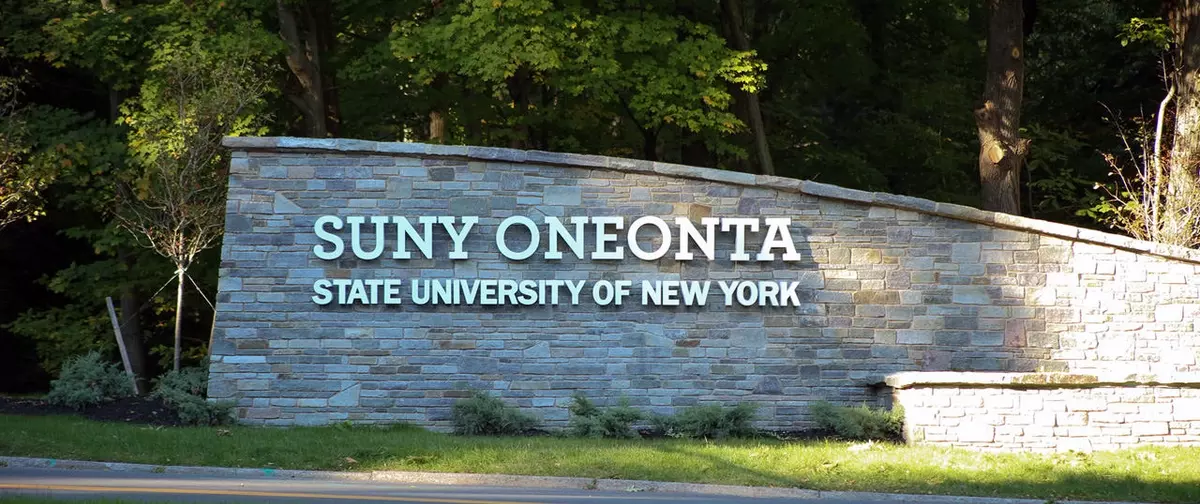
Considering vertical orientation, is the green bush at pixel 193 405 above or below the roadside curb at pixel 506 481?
above

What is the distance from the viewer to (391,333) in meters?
16.0

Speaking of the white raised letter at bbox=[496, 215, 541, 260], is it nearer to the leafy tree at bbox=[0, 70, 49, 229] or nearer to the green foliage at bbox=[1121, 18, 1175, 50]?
the leafy tree at bbox=[0, 70, 49, 229]

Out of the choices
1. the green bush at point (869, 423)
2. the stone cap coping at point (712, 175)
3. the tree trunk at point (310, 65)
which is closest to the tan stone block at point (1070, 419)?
the green bush at point (869, 423)

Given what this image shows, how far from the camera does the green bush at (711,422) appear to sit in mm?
15125

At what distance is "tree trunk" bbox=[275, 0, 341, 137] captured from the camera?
23969 millimetres

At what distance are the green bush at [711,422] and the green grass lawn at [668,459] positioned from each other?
54 centimetres

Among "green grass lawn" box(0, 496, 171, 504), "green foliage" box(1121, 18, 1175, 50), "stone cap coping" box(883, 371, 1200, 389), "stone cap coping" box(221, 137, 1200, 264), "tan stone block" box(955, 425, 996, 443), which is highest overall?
"green foliage" box(1121, 18, 1175, 50)

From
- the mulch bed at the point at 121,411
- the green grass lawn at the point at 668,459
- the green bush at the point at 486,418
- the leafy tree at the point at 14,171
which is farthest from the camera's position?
the leafy tree at the point at 14,171

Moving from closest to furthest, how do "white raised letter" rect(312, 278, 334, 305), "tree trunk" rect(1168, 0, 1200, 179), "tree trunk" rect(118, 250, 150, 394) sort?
1. "white raised letter" rect(312, 278, 334, 305)
2. "tree trunk" rect(1168, 0, 1200, 179)
3. "tree trunk" rect(118, 250, 150, 394)

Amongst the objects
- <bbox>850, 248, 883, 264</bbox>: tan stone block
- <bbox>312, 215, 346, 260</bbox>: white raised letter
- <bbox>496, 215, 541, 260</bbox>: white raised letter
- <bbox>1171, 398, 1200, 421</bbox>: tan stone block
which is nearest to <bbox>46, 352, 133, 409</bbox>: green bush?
<bbox>312, 215, 346, 260</bbox>: white raised letter

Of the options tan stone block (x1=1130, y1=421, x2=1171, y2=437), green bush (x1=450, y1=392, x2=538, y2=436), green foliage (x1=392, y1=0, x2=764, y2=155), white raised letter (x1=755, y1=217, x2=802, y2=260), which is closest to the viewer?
tan stone block (x1=1130, y1=421, x2=1171, y2=437)

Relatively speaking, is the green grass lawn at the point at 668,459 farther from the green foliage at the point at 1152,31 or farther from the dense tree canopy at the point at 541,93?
the green foliage at the point at 1152,31

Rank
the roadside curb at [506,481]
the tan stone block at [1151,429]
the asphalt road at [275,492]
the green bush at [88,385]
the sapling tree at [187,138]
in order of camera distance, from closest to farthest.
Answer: the asphalt road at [275,492] < the roadside curb at [506,481] < the tan stone block at [1151,429] < the green bush at [88,385] < the sapling tree at [187,138]

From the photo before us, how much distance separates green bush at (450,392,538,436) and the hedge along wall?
0.46m
